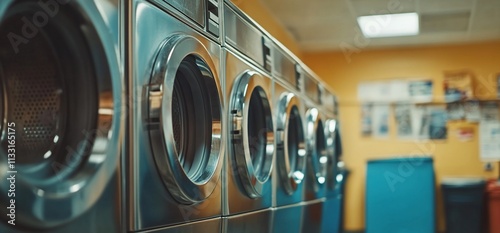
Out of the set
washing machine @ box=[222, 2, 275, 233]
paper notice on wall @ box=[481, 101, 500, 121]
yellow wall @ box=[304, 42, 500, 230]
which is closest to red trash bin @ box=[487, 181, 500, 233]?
yellow wall @ box=[304, 42, 500, 230]

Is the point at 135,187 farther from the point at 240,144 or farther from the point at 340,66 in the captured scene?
the point at 340,66

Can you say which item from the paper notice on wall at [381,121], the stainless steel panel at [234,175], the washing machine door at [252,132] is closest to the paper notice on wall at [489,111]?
the paper notice on wall at [381,121]

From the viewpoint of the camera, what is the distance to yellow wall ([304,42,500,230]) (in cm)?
632

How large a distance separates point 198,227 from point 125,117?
0.63 m

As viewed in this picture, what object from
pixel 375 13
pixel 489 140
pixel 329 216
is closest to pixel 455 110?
pixel 489 140

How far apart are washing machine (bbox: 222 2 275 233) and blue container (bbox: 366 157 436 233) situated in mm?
3258

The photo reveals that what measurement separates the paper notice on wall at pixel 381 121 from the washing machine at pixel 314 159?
71.5 inches

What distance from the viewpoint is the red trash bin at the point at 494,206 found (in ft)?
18.9

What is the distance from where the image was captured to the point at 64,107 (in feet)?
4.73

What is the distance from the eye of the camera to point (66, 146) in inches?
56.2

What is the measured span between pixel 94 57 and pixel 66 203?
1.16ft

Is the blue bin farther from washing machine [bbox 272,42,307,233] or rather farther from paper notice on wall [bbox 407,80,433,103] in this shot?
washing machine [bbox 272,42,307,233]

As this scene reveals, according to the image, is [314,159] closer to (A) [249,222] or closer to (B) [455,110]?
(A) [249,222]

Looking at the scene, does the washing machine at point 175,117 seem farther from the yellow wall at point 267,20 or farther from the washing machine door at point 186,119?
the yellow wall at point 267,20
